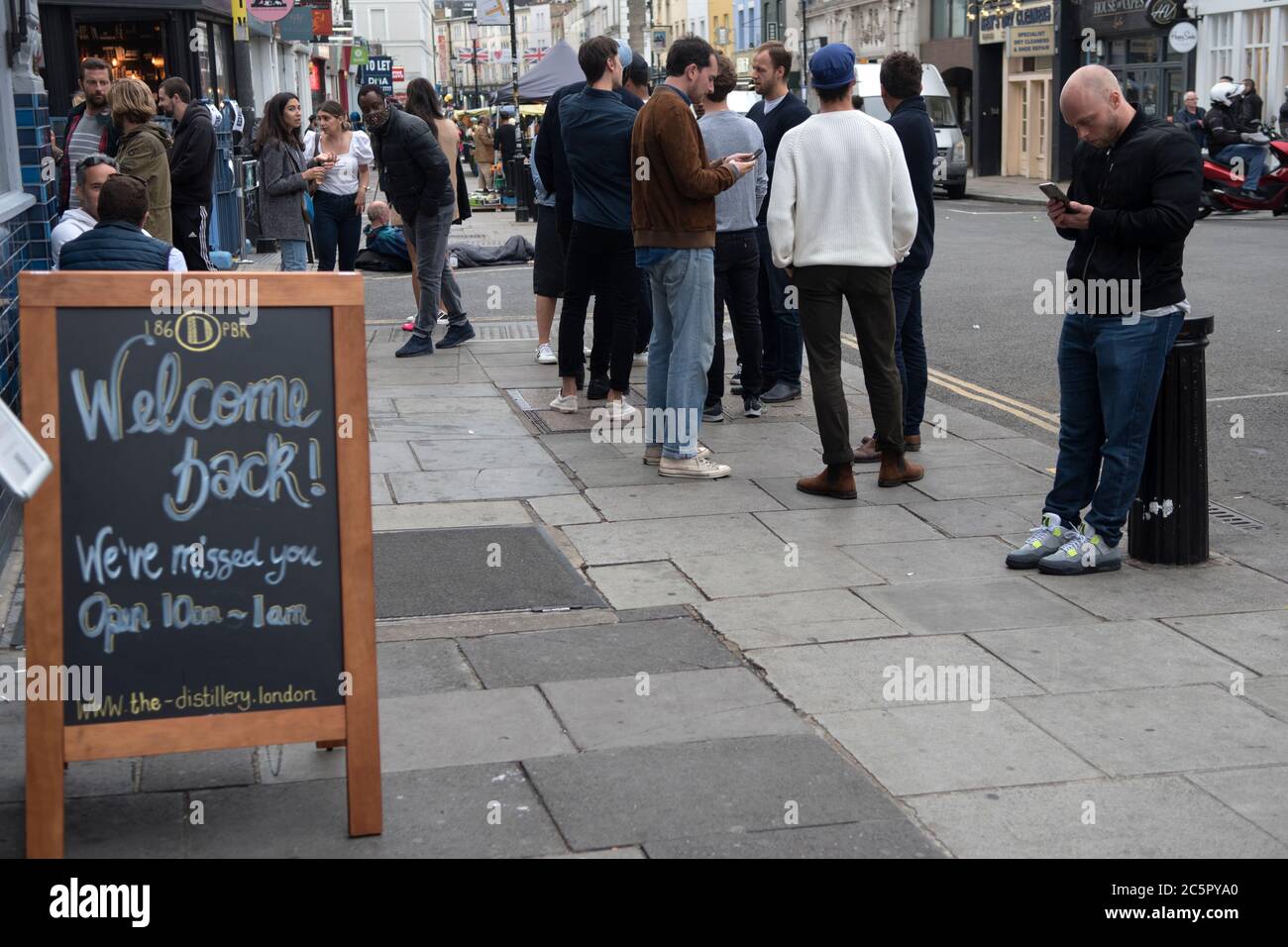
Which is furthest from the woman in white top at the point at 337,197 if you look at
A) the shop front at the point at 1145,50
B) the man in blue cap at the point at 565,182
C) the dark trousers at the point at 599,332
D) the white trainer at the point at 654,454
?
the shop front at the point at 1145,50

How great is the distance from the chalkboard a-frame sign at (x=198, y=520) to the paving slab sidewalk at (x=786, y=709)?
31 cm

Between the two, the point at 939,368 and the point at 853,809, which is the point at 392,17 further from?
the point at 853,809

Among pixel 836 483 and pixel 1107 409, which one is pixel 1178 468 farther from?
pixel 836 483

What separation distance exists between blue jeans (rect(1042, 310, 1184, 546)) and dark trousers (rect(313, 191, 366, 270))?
7.49 meters

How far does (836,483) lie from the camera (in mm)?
7180

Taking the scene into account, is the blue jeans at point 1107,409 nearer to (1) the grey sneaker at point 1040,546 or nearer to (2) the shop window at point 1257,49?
(1) the grey sneaker at point 1040,546

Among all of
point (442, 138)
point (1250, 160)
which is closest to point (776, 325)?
point (442, 138)

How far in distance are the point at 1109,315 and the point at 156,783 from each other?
369 centimetres

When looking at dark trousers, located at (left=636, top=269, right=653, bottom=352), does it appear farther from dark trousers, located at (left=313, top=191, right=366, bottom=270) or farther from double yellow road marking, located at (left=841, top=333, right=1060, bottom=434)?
dark trousers, located at (left=313, top=191, right=366, bottom=270)

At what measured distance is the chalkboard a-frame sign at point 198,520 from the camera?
11.7ft

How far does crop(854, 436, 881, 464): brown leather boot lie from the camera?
25.9 ft

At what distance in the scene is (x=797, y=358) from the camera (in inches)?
372
